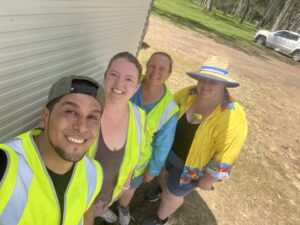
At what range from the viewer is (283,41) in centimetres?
2408

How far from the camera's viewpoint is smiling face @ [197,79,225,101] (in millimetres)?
3111

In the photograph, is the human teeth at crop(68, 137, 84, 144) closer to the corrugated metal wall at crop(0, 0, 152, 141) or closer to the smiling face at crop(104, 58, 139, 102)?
the smiling face at crop(104, 58, 139, 102)

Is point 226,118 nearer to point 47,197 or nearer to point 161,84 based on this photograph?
point 161,84

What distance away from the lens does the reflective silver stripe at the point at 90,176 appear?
200cm

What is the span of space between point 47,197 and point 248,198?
15.1ft

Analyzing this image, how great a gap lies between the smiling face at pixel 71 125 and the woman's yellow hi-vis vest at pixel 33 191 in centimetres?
11

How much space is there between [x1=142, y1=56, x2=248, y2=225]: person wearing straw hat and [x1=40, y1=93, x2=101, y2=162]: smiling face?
1.42 m

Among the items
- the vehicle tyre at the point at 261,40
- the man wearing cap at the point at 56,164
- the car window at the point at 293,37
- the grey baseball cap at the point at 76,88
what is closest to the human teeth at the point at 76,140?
the man wearing cap at the point at 56,164

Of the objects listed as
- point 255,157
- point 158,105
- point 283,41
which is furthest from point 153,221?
point 283,41

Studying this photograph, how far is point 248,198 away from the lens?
562 centimetres

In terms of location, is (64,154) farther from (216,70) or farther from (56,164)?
(216,70)

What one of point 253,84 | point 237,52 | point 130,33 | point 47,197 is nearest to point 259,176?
point 130,33

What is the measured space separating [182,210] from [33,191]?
3399 mm

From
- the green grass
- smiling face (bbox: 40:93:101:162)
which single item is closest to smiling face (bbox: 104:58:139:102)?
smiling face (bbox: 40:93:101:162)
